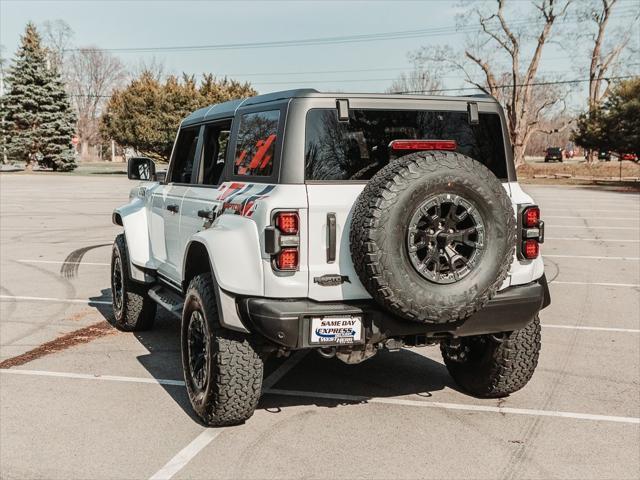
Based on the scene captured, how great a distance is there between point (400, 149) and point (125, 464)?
2.32 meters

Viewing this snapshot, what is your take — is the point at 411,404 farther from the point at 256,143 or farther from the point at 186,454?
the point at 256,143

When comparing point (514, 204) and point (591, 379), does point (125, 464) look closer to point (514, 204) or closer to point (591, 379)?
point (514, 204)

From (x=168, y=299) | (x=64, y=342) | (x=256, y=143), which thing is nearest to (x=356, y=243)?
(x=256, y=143)

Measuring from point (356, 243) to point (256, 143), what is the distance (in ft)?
3.45

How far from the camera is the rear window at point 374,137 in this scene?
3.98 meters

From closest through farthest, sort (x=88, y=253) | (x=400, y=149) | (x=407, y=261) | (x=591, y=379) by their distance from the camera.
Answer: (x=407, y=261)
(x=400, y=149)
(x=591, y=379)
(x=88, y=253)

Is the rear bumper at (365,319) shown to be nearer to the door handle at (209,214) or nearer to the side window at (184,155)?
the door handle at (209,214)

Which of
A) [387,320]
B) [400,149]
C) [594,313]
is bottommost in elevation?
[594,313]

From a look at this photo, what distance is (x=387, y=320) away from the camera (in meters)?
3.89

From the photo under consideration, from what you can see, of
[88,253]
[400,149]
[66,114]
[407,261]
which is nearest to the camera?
[407,261]

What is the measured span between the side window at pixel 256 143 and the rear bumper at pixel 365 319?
2.64 feet

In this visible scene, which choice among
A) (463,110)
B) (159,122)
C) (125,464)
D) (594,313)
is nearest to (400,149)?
(463,110)

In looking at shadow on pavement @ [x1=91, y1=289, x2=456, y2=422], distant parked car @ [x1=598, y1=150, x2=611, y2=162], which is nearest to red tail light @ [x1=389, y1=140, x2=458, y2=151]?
shadow on pavement @ [x1=91, y1=289, x2=456, y2=422]

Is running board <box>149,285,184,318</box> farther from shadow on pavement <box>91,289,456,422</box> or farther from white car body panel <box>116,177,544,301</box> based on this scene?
white car body panel <box>116,177,544,301</box>
